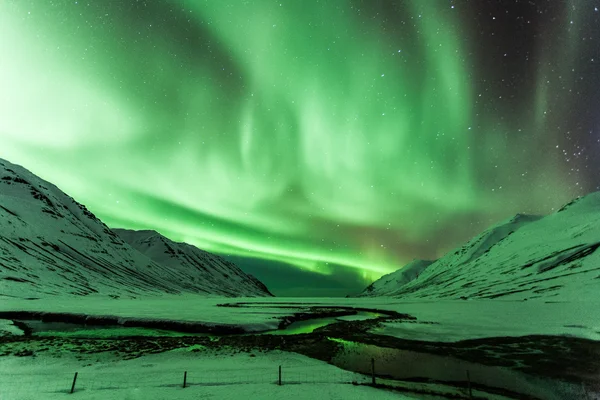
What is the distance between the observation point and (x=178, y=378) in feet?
60.7

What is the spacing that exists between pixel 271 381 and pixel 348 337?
1766cm

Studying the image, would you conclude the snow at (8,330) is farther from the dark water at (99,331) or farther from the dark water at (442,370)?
the dark water at (442,370)

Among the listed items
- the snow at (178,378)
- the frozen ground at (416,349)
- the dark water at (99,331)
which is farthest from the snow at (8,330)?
the snow at (178,378)

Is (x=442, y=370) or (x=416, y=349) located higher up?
(x=416, y=349)

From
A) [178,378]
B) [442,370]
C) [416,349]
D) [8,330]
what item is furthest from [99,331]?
[442,370]

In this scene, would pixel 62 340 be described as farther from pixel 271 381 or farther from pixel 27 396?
pixel 271 381

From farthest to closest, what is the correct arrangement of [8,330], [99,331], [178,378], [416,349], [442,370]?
[99,331] < [8,330] < [416,349] < [442,370] < [178,378]

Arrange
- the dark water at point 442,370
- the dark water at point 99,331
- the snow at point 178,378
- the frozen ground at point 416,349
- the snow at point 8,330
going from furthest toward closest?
1. the dark water at point 99,331
2. the snow at point 8,330
3. the frozen ground at point 416,349
4. the dark water at point 442,370
5. the snow at point 178,378

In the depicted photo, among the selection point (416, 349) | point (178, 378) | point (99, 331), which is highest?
point (416, 349)

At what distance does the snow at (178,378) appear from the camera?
16.2 meters

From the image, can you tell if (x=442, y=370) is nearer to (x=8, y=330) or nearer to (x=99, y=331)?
(x=99, y=331)

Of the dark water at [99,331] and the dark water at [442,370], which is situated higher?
the dark water at [99,331]

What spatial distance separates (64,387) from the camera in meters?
16.7

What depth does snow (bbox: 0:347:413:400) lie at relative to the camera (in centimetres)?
1616
